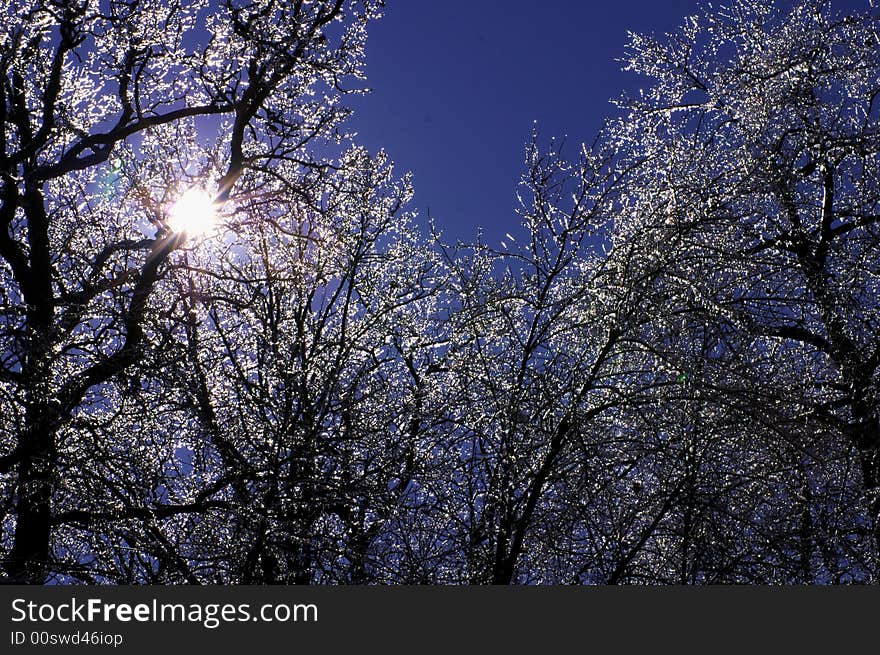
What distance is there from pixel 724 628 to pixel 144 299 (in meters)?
3.48

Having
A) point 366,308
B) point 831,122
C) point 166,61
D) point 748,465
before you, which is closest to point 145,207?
point 166,61

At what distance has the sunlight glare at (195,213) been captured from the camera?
5.70m

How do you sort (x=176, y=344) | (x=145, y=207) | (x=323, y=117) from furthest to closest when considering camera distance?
(x=323, y=117) → (x=145, y=207) → (x=176, y=344)

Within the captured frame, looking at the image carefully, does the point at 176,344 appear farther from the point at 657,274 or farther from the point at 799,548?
the point at 799,548

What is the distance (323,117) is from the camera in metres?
6.30

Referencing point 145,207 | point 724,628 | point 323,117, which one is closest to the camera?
point 724,628

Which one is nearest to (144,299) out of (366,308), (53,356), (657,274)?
(53,356)

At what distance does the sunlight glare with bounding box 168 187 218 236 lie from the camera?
5.70 meters

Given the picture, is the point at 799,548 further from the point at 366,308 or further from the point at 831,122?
the point at 831,122

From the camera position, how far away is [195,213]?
580 centimetres

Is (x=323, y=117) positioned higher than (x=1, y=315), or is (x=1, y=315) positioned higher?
(x=323, y=117)

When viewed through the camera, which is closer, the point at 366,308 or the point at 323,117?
the point at 366,308

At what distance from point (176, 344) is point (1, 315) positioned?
147cm

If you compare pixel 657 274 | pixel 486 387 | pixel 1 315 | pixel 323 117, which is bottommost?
pixel 486 387
